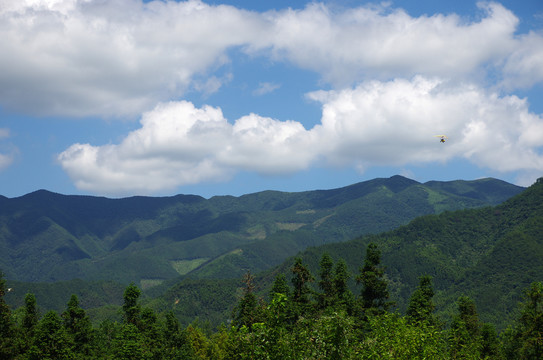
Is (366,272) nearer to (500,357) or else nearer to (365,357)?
(500,357)

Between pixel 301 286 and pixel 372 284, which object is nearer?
pixel 372 284

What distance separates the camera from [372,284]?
8888 centimetres

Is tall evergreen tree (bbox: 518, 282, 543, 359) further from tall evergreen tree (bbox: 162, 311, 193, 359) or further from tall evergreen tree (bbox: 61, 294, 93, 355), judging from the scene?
tall evergreen tree (bbox: 61, 294, 93, 355)

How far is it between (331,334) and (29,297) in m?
69.3

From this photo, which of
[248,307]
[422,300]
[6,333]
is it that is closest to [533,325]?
[422,300]

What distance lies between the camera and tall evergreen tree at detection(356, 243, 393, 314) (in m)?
89.1

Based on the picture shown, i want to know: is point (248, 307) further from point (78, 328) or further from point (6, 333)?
point (6, 333)

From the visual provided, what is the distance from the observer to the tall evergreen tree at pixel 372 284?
89062 millimetres

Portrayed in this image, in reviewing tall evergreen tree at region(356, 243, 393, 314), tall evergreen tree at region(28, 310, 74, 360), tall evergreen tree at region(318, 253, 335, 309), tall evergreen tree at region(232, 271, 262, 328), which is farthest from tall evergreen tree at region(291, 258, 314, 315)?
tall evergreen tree at region(28, 310, 74, 360)

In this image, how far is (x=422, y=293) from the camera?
8825 cm

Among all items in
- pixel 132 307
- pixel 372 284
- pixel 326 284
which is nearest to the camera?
pixel 372 284

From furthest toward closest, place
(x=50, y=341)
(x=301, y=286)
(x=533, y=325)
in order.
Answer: (x=301, y=286) < (x=50, y=341) < (x=533, y=325)

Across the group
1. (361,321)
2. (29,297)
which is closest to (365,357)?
(361,321)

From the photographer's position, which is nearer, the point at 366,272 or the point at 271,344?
the point at 271,344
